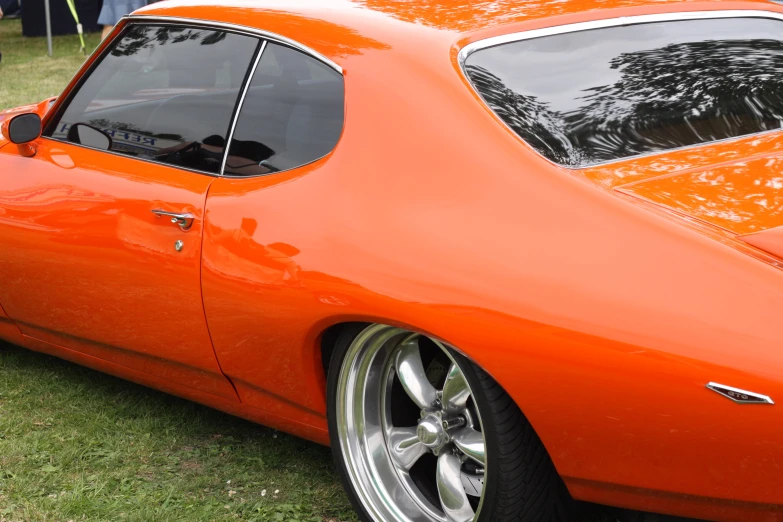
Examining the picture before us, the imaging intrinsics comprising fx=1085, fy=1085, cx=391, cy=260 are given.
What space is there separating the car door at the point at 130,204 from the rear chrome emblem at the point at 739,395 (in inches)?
61.4

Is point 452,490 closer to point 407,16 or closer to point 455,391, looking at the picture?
point 455,391

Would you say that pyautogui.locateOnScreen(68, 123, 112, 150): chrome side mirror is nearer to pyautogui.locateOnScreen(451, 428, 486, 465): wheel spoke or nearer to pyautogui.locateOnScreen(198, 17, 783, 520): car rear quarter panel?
pyautogui.locateOnScreen(198, 17, 783, 520): car rear quarter panel

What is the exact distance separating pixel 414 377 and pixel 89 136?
62.1 inches

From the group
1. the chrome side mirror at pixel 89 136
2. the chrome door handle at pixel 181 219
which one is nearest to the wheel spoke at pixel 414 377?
the chrome door handle at pixel 181 219

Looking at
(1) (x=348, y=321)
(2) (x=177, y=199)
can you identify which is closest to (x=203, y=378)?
(2) (x=177, y=199)

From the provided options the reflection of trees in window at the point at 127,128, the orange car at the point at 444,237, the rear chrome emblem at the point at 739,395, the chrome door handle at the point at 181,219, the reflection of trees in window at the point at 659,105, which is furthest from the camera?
the reflection of trees in window at the point at 127,128

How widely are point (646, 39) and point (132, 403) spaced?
2239 mm

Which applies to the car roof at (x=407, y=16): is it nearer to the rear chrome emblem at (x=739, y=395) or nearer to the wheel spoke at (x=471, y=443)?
the wheel spoke at (x=471, y=443)

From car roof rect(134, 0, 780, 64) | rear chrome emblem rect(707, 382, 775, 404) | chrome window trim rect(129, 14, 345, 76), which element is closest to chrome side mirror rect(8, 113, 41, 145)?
chrome window trim rect(129, 14, 345, 76)

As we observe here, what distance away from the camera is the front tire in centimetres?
250

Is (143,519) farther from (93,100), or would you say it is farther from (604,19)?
(604,19)

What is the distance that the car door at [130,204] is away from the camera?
3.21 meters

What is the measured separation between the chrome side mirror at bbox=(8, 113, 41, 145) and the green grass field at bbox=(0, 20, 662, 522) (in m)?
1.00

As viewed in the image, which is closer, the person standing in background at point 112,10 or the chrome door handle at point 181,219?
the chrome door handle at point 181,219
